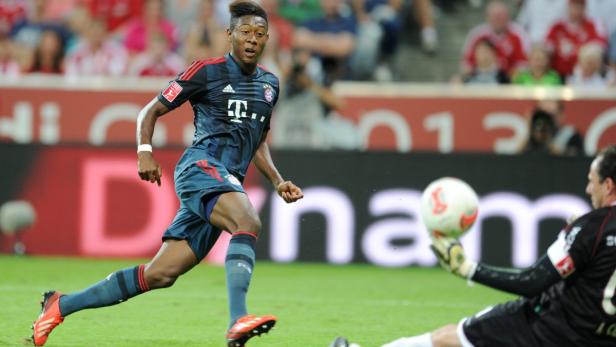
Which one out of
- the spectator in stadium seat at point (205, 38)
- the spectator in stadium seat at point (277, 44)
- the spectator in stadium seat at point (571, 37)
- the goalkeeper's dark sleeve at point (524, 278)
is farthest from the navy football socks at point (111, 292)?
the spectator in stadium seat at point (571, 37)

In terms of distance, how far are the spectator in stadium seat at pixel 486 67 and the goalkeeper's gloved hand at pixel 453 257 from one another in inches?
364

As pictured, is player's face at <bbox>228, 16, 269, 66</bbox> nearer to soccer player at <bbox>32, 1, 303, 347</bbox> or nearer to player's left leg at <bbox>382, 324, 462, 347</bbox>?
soccer player at <bbox>32, 1, 303, 347</bbox>

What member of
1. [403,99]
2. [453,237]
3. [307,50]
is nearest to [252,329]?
[453,237]

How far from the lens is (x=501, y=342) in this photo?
5.29 meters

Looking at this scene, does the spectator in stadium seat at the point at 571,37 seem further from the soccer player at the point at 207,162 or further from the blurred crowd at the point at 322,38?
the soccer player at the point at 207,162

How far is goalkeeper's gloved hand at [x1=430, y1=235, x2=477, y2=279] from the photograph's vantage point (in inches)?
195

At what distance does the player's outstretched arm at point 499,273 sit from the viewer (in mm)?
4961

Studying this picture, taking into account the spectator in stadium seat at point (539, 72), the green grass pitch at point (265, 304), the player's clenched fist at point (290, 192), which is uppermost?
the spectator in stadium seat at point (539, 72)

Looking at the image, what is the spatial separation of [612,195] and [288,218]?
734cm

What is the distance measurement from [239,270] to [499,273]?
153cm

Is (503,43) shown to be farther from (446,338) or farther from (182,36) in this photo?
(446,338)

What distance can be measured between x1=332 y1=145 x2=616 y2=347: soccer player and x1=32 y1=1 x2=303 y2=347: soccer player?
60.2 inches

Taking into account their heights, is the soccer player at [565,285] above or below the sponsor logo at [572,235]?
below

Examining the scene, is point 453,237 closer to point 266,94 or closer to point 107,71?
point 266,94
